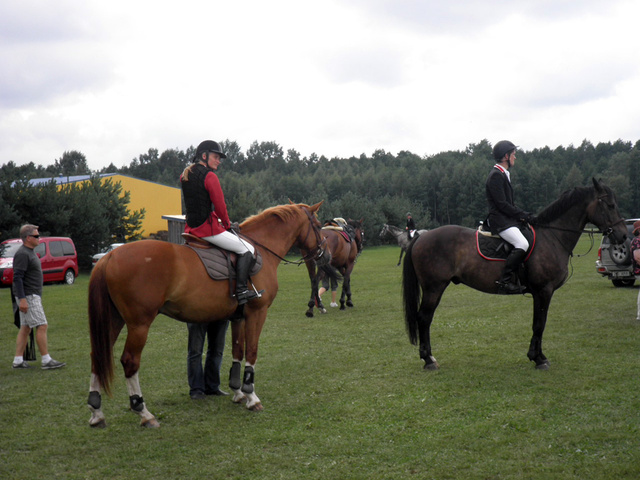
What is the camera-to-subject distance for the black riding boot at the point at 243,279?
6.24 meters

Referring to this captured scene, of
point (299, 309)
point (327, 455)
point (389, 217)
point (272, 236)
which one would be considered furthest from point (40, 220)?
point (389, 217)

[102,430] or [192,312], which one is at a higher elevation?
[192,312]

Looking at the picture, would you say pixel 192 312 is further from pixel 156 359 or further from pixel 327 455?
pixel 156 359

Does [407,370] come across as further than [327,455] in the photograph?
Yes

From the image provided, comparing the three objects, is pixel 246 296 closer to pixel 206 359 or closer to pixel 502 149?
pixel 206 359

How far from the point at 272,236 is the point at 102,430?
2.91 metres

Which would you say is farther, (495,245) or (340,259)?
(340,259)

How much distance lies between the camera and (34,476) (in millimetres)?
4641

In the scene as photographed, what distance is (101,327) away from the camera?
5.74m

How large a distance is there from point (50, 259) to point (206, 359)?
21.1 metres

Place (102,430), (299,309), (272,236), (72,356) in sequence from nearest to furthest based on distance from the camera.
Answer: (102,430), (272,236), (72,356), (299,309)

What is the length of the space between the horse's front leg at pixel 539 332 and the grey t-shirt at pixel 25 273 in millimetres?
7521

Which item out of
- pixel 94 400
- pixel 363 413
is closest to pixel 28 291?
pixel 94 400

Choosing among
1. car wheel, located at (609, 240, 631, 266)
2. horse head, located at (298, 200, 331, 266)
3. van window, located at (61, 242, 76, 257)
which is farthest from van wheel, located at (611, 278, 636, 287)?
van window, located at (61, 242, 76, 257)
